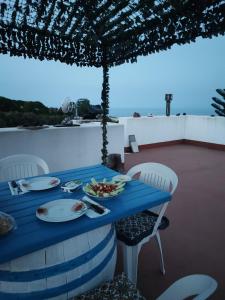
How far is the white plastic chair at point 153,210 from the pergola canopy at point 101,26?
1.22m

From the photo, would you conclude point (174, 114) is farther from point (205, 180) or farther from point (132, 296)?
point (132, 296)

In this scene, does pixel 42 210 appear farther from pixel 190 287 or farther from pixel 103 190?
pixel 190 287

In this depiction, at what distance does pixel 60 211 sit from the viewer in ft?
3.98

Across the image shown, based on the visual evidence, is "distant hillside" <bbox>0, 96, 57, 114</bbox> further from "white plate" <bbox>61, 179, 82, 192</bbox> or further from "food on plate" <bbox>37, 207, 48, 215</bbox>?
"food on plate" <bbox>37, 207, 48, 215</bbox>

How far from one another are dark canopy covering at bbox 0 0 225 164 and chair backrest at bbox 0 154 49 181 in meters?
1.29

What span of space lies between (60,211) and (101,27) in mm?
2195

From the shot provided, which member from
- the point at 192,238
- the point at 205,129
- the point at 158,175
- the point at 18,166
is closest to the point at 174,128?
the point at 205,129

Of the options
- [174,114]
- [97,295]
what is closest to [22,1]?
[97,295]

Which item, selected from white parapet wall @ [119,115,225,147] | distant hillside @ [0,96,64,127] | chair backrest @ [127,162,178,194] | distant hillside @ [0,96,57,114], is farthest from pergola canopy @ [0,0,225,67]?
white parapet wall @ [119,115,225,147]

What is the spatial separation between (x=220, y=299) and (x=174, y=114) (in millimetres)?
5899

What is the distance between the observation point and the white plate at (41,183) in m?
1.54

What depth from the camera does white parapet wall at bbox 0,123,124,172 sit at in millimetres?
3057

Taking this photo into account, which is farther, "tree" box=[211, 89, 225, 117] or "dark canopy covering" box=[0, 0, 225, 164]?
"tree" box=[211, 89, 225, 117]

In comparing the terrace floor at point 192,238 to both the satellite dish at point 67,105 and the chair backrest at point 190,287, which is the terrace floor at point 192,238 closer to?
the chair backrest at point 190,287
